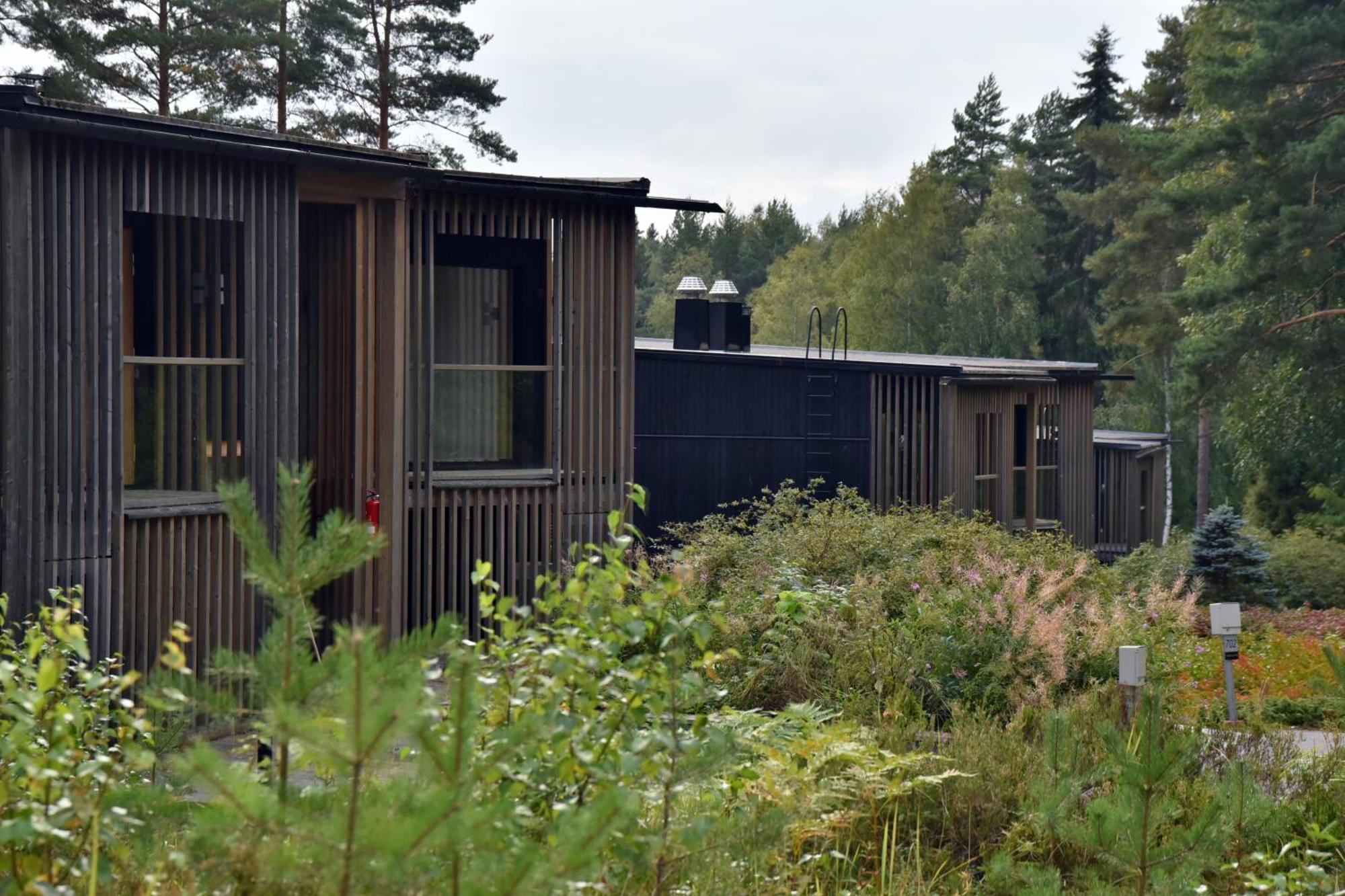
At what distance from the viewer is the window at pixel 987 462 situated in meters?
19.9

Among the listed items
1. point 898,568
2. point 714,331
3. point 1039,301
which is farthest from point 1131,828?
point 1039,301

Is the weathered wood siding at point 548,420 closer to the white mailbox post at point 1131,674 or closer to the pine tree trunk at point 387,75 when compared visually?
the white mailbox post at point 1131,674

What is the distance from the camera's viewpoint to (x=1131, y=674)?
757 centimetres

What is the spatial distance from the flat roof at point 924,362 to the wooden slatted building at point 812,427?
48 mm

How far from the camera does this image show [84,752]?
4195 millimetres

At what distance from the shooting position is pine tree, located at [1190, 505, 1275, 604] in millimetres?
20297

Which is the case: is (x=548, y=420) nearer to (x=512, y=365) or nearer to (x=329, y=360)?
(x=512, y=365)

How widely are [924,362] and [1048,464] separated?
7.26 feet

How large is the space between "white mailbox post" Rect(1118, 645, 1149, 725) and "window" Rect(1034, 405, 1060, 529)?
14641 millimetres

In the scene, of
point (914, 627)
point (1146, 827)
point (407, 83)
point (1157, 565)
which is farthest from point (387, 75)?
point (1146, 827)

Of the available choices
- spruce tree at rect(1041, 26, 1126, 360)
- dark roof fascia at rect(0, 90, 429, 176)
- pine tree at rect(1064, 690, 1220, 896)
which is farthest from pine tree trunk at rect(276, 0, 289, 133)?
pine tree at rect(1064, 690, 1220, 896)

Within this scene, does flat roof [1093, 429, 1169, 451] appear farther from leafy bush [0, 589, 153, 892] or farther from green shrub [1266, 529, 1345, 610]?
leafy bush [0, 589, 153, 892]

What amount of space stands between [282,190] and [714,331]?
37.1ft

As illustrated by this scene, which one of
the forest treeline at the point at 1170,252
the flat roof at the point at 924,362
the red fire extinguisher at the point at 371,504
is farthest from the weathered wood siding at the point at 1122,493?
the red fire extinguisher at the point at 371,504
